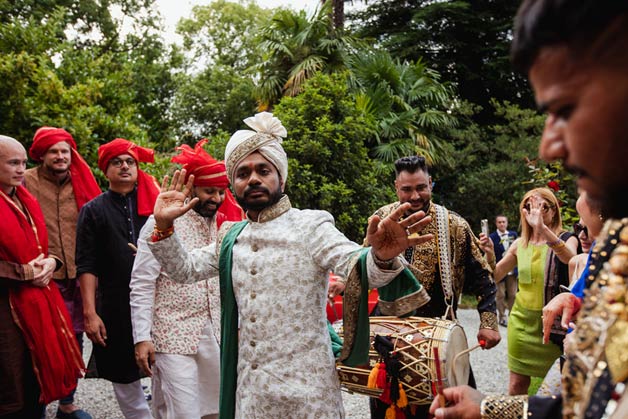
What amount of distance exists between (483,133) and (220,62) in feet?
48.8

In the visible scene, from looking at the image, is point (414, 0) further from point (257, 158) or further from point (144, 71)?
point (257, 158)

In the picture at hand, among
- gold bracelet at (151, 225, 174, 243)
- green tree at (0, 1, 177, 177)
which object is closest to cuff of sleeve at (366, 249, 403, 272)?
gold bracelet at (151, 225, 174, 243)

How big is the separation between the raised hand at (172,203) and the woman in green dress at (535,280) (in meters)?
2.82

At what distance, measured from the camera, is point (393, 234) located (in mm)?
2566

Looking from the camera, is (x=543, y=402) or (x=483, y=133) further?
(x=483, y=133)

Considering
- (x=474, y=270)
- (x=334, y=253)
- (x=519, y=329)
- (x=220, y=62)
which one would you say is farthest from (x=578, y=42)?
(x=220, y=62)

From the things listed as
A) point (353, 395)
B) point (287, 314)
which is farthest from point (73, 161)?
point (353, 395)

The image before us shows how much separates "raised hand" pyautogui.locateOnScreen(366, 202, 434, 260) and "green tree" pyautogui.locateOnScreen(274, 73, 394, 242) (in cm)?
653

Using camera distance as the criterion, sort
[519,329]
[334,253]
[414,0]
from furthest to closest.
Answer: [414,0] → [519,329] → [334,253]

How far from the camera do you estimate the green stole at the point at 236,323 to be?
9.09ft

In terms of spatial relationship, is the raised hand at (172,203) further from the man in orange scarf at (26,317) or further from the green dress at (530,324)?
the green dress at (530,324)

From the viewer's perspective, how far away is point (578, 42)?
1.01 metres

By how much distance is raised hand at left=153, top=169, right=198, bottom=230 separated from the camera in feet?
10.2

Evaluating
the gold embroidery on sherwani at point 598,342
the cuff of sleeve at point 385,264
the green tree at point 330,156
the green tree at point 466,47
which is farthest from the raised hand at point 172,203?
the green tree at point 466,47
